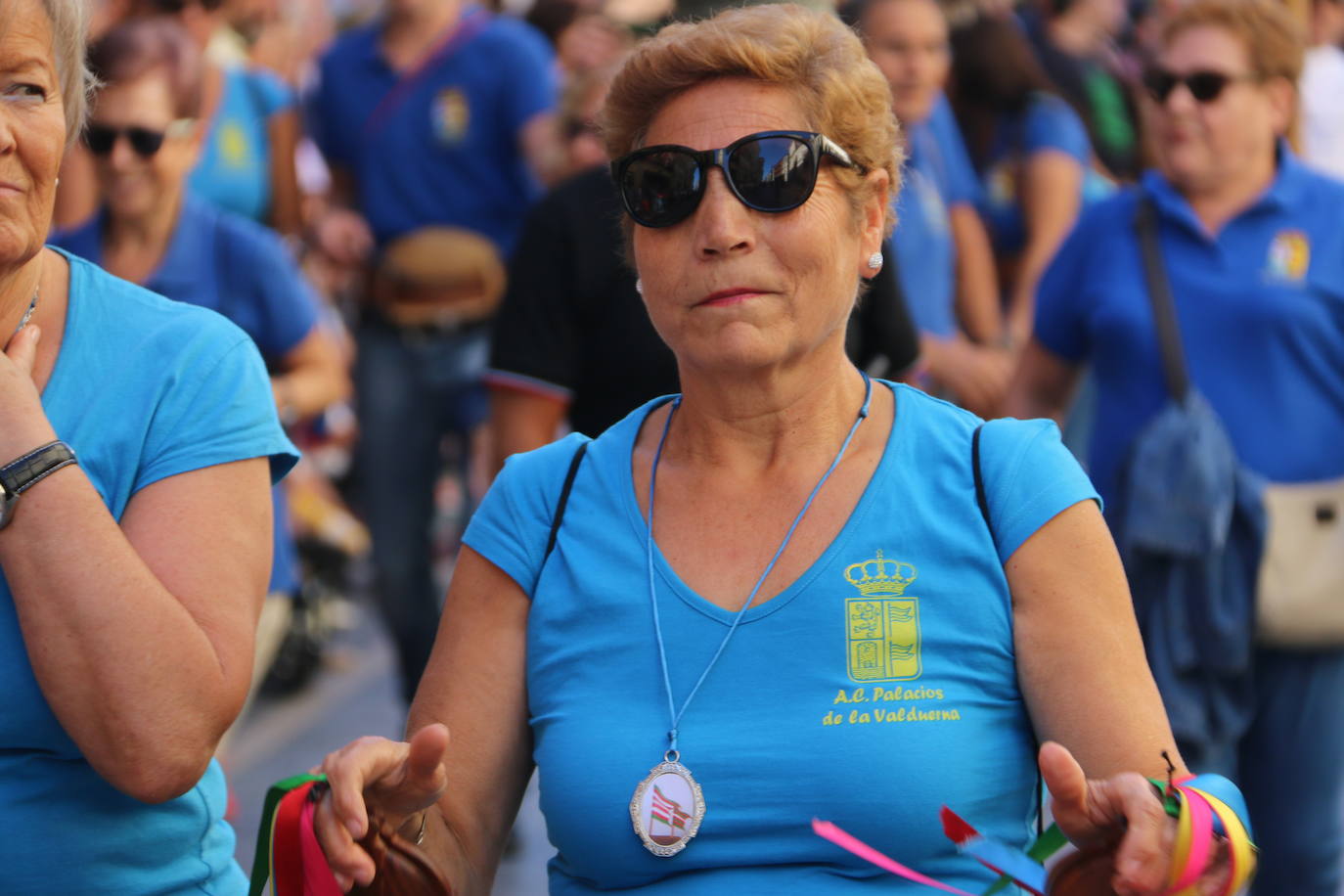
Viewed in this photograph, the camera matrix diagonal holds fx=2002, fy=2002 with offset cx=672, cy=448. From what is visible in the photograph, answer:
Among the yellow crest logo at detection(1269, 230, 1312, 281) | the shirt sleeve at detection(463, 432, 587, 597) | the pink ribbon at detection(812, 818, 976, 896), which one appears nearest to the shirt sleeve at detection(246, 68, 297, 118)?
the yellow crest logo at detection(1269, 230, 1312, 281)

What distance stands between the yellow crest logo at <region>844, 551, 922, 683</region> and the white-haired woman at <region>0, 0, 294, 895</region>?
81 cm

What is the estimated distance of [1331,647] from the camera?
4312 mm

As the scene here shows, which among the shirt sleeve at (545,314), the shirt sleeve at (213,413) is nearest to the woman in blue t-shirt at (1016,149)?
the shirt sleeve at (545,314)

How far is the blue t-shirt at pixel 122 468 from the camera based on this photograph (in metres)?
2.58

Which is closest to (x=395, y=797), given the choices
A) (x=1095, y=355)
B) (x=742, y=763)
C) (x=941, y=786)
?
(x=742, y=763)

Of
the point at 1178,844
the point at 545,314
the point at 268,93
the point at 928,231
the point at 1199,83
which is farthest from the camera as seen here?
the point at 268,93

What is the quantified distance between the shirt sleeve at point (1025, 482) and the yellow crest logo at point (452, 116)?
4415mm

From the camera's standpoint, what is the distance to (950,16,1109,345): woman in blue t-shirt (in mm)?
7363

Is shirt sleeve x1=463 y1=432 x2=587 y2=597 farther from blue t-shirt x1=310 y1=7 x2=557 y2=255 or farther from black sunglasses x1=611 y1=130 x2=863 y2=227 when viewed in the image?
blue t-shirt x1=310 y1=7 x2=557 y2=255

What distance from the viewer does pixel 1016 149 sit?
24.6 ft

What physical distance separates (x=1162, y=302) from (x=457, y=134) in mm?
3145

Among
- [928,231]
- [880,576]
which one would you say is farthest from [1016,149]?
[880,576]

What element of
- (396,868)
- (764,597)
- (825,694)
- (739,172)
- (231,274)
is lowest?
(396,868)

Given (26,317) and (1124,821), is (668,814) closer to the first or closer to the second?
(1124,821)
